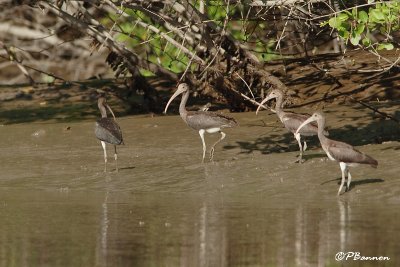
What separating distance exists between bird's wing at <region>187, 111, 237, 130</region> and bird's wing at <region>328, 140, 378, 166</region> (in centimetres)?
331

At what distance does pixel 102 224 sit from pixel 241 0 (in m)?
5.52

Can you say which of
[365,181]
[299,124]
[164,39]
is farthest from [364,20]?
[164,39]

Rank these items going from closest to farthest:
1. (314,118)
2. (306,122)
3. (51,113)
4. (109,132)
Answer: (314,118)
(306,122)
(109,132)
(51,113)

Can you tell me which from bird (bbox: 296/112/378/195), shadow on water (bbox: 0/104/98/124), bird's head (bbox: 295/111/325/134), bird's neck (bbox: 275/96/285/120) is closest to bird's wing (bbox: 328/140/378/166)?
bird (bbox: 296/112/378/195)

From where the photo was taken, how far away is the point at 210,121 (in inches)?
747

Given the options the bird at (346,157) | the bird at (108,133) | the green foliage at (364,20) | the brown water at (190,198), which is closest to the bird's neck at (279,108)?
the brown water at (190,198)

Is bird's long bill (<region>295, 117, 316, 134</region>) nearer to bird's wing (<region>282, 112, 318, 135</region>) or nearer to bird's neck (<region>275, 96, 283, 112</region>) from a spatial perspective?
bird's wing (<region>282, 112, 318, 135</region>)

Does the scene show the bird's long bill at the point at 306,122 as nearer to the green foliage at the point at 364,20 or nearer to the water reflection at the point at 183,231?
the water reflection at the point at 183,231

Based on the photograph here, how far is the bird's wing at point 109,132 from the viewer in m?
18.7

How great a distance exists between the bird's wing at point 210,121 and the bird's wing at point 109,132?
1.24 metres

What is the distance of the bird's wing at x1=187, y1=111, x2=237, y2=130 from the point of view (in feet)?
62.2

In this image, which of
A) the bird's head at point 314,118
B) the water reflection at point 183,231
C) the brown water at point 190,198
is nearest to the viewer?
the water reflection at point 183,231

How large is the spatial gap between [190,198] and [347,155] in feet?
7.04

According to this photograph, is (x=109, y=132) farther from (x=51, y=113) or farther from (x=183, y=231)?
(x=183, y=231)
